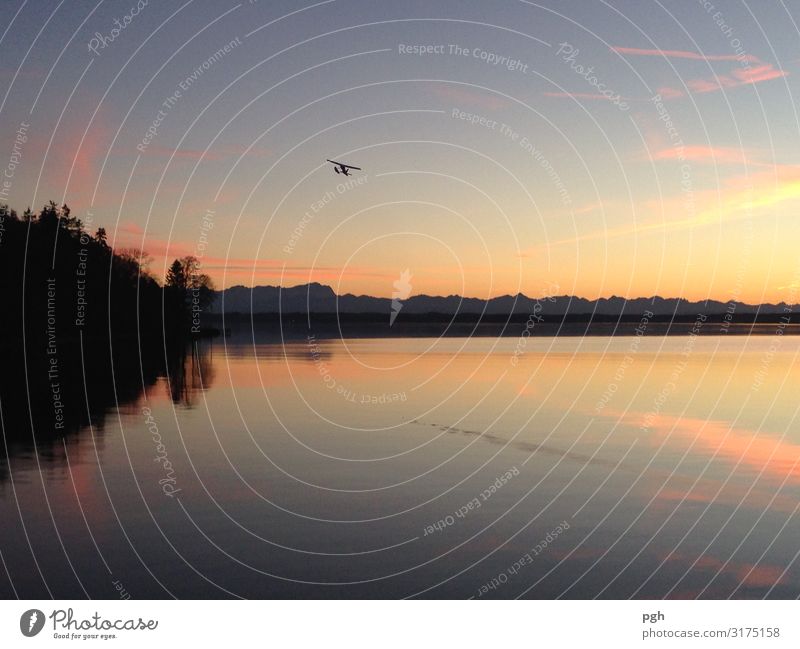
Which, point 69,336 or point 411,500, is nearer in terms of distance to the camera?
point 411,500

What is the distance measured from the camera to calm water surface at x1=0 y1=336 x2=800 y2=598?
19.2 m

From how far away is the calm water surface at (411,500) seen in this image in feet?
62.9

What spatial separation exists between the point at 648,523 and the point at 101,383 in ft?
160

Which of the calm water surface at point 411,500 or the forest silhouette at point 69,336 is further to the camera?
the forest silhouette at point 69,336

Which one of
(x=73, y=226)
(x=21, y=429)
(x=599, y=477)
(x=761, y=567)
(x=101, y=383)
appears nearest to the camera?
(x=761, y=567)

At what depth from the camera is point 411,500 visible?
86.8 feet

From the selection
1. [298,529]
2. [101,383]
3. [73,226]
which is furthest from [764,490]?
[73,226]

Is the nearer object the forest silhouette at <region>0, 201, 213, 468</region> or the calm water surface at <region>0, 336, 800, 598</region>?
the calm water surface at <region>0, 336, 800, 598</region>

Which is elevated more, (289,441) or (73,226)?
(73,226)

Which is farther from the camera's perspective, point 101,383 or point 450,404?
point 101,383

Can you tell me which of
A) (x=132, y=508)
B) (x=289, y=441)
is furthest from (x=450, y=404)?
(x=132, y=508)

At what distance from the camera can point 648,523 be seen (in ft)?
77.5
